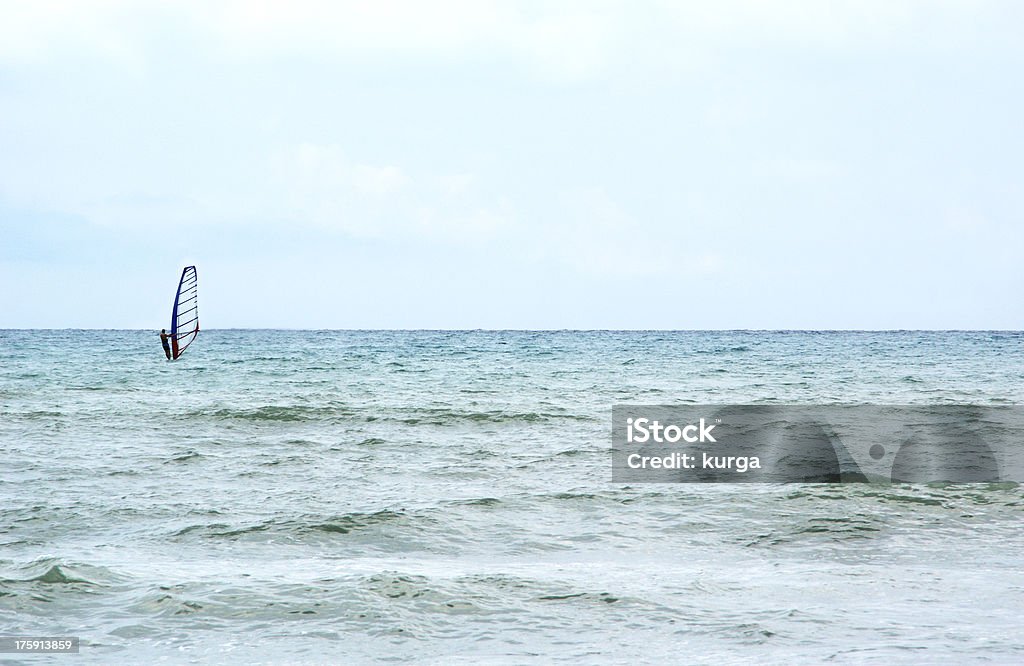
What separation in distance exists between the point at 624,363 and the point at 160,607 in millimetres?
42747

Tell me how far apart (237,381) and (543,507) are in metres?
26.4

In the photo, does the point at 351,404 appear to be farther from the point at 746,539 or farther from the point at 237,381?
the point at 746,539

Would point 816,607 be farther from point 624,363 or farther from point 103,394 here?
point 624,363

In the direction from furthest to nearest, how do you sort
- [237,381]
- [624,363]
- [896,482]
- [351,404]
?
[624,363], [237,381], [351,404], [896,482]

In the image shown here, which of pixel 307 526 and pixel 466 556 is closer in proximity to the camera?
pixel 466 556

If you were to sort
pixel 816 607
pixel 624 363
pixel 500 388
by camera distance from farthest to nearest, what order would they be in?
pixel 624 363 < pixel 500 388 < pixel 816 607

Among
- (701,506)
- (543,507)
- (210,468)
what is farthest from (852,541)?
(210,468)

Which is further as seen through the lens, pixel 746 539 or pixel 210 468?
pixel 210 468

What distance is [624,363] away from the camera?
49.3 m

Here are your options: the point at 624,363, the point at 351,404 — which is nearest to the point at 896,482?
the point at 351,404

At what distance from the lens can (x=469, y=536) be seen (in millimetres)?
10250

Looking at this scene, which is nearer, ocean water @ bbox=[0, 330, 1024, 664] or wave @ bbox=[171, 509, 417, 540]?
ocean water @ bbox=[0, 330, 1024, 664]

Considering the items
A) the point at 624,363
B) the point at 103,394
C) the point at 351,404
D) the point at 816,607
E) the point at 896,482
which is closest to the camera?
the point at 816,607

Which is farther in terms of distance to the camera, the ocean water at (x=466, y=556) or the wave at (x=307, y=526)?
the wave at (x=307, y=526)
